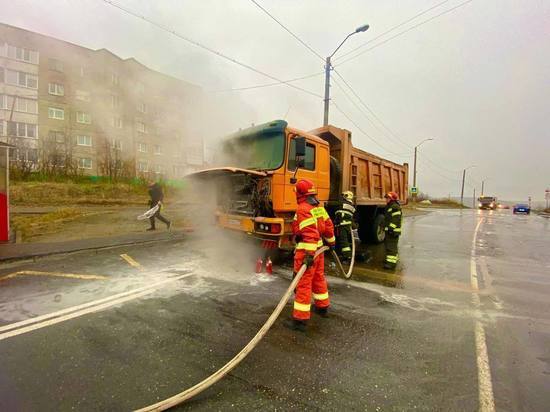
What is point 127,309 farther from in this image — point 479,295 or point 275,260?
point 479,295

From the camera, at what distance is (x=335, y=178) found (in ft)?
22.2

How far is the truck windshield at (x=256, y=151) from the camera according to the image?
207 inches

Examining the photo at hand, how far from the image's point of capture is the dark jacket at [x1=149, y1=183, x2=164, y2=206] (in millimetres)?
9828

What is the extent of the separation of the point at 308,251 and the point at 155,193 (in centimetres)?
817

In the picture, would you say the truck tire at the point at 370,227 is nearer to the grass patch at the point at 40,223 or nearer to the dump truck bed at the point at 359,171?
the dump truck bed at the point at 359,171

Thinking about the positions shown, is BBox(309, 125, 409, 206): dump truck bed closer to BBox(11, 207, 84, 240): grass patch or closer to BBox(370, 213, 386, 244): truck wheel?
BBox(370, 213, 386, 244): truck wheel

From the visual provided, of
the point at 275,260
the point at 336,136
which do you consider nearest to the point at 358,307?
the point at 275,260

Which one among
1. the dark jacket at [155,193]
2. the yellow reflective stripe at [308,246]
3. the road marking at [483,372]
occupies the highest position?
the dark jacket at [155,193]

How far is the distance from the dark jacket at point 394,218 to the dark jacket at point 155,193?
25.2 ft

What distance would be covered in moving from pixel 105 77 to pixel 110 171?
35.8 feet

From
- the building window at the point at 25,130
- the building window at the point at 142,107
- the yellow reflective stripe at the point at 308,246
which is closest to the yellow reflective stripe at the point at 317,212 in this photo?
the yellow reflective stripe at the point at 308,246

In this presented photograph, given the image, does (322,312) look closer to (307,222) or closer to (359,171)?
(307,222)

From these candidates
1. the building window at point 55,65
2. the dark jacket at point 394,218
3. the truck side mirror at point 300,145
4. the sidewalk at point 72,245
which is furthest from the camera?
the building window at point 55,65

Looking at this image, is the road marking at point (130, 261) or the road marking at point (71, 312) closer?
the road marking at point (71, 312)
